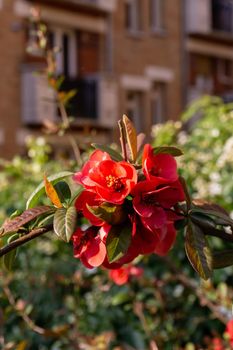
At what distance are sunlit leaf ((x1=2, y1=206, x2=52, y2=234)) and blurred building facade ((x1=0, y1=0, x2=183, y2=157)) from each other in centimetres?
1840

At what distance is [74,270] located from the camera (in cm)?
464

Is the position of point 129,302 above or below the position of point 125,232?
below

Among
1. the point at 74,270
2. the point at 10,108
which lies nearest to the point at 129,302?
the point at 74,270

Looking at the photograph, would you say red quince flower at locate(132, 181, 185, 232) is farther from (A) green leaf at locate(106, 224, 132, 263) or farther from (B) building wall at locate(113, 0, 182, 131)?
(B) building wall at locate(113, 0, 182, 131)

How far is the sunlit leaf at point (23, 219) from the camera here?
1.60 metres

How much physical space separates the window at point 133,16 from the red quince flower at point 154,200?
24931mm

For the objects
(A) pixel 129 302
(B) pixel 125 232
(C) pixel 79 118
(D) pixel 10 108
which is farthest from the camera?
(C) pixel 79 118

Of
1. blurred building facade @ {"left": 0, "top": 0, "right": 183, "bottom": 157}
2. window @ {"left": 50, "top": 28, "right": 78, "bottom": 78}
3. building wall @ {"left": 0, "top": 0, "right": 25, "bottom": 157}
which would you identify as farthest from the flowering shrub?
window @ {"left": 50, "top": 28, "right": 78, "bottom": 78}

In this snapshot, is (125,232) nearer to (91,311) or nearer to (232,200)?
(91,311)

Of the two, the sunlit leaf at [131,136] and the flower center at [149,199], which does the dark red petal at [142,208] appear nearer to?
the flower center at [149,199]

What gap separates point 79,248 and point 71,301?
257 cm

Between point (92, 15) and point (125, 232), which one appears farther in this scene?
point (92, 15)

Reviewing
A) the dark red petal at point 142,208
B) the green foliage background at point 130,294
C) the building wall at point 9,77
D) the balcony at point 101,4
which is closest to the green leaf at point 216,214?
the dark red petal at point 142,208

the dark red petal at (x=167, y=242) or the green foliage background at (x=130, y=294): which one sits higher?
the dark red petal at (x=167, y=242)
